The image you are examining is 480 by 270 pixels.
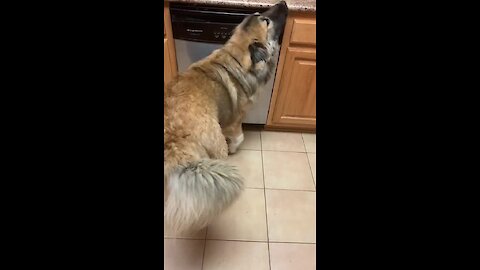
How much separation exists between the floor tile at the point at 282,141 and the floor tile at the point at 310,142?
1.0 inches

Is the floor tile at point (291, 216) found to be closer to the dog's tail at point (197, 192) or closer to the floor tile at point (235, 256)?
the floor tile at point (235, 256)

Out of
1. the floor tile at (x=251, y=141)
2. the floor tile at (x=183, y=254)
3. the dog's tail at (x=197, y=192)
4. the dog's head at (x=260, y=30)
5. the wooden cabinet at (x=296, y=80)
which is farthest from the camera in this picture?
the floor tile at (x=251, y=141)

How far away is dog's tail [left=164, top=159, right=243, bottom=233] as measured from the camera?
969 millimetres

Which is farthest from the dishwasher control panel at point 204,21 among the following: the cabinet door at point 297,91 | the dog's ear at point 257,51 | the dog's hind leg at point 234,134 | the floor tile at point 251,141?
the floor tile at point 251,141

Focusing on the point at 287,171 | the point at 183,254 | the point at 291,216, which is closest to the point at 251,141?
the point at 287,171

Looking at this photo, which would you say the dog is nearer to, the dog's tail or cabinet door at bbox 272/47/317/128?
the dog's tail

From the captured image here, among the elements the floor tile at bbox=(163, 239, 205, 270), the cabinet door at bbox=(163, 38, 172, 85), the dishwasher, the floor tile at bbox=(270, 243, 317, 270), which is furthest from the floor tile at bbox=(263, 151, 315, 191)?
the cabinet door at bbox=(163, 38, 172, 85)

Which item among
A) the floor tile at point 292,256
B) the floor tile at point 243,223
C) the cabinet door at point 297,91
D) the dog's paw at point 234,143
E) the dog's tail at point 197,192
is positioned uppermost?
the cabinet door at point 297,91

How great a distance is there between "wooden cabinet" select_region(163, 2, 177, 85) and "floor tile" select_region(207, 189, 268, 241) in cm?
73

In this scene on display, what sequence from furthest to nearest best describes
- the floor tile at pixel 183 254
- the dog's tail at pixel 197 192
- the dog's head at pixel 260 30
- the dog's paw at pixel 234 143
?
the dog's paw at pixel 234 143
the dog's head at pixel 260 30
the floor tile at pixel 183 254
the dog's tail at pixel 197 192

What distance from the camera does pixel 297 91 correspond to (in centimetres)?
174

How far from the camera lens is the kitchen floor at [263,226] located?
1325mm

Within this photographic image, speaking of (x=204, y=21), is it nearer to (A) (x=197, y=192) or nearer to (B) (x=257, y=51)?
(B) (x=257, y=51)
